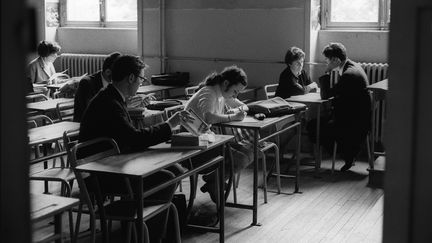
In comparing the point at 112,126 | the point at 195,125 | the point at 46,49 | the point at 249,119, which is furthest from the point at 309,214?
the point at 46,49

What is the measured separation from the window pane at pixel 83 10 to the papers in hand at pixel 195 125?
5.01 meters

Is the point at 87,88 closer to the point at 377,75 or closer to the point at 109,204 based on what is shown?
the point at 109,204

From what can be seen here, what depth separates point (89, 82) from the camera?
5.35m

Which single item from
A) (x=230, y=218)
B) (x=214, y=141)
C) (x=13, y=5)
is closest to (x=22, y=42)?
(x=13, y=5)

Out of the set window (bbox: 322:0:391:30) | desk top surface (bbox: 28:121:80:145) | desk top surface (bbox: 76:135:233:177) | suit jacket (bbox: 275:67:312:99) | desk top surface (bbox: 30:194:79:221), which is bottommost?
desk top surface (bbox: 28:121:80:145)

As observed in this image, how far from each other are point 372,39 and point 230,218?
3.14 meters

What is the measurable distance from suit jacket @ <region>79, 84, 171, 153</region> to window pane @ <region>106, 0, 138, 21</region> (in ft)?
16.8

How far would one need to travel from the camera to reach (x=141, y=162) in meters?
3.50

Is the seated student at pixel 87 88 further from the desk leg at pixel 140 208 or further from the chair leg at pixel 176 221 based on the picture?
the desk leg at pixel 140 208

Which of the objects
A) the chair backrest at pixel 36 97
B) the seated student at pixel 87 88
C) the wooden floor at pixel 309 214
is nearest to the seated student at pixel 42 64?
the chair backrest at pixel 36 97

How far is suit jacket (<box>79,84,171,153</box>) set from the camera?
12.5ft

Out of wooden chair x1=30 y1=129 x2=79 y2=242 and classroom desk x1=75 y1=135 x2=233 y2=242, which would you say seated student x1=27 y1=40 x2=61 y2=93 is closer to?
wooden chair x1=30 y1=129 x2=79 y2=242

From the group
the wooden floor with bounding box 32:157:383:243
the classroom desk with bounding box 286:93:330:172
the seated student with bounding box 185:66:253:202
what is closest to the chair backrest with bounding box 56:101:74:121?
the wooden floor with bounding box 32:157:383:243

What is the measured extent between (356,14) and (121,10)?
3176 mm
